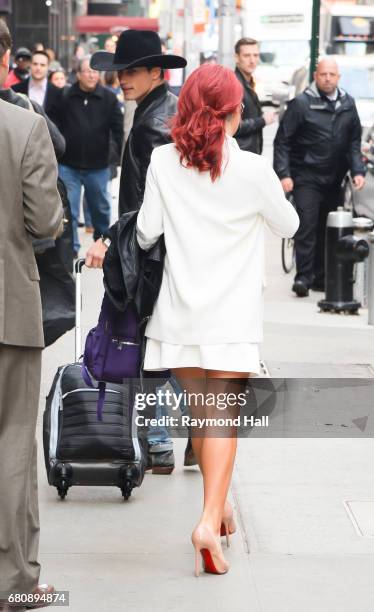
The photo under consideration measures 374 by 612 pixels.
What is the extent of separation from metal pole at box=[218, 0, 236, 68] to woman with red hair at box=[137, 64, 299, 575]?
48.6ft

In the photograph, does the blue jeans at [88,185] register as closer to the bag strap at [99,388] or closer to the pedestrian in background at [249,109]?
the pedestrian in background at [249,109]

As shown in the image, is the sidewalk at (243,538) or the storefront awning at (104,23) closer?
the sidewalk at (243,538)

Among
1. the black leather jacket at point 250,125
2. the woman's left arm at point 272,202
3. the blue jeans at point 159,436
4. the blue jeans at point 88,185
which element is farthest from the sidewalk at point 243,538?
the blue jeans at point 88,185

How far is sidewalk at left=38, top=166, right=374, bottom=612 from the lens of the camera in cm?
501

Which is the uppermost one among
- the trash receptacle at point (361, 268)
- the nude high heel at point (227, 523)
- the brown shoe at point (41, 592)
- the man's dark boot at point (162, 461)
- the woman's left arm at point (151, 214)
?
the woman's left arm at point (151, 214)

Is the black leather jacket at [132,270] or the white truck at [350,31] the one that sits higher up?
the black leather jacket at [132,270]

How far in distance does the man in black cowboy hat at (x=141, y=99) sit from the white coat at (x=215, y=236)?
0.99 meters

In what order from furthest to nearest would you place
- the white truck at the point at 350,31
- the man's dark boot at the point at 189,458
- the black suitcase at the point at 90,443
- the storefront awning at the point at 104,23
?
the storefront awning at the point at 104,23 → the white truck at the point at 350,31 → the man's dark boot at the point at 189,458 → the black suitcase at the point at 90,443

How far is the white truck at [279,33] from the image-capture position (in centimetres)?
4778

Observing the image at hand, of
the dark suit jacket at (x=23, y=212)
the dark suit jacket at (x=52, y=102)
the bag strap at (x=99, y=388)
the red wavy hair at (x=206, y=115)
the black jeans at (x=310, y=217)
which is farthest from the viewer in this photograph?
the dark suit jacket at (x=52, y=102)

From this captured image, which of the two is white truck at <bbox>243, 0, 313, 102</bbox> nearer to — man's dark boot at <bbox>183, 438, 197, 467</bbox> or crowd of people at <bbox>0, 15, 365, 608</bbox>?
man's dark boot at <bbox>183, 438, 197, 467</bbox>

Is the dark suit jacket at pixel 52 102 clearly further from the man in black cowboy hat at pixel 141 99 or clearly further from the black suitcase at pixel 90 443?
the black suitcase at pixel 90 443

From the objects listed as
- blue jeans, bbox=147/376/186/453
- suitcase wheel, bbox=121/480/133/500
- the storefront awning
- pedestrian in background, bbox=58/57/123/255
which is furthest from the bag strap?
the storefront awning

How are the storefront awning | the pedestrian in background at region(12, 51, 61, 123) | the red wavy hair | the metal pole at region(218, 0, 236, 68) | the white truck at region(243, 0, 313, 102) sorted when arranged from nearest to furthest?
the red wavy hair → the pedestrian in background at region(12, 51, 61, 123) → the metal pole at region(218, 0, 236, 68) → the white truck at region(243, 0, 313, 102) → the storefront awning
